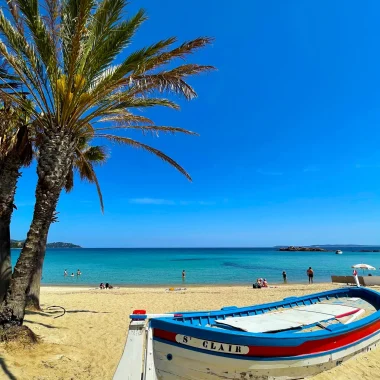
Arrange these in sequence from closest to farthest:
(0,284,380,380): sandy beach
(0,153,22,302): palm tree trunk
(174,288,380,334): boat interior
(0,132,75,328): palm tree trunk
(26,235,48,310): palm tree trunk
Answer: (0,284,380,380): sandy beach < (174,288,380,334): boat interior < (0,132,75,328): palm tree trunk < (0,153,22,302): palm tree trunk < (26,235,48,310): palm tree trunk

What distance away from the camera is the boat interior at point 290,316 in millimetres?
4988

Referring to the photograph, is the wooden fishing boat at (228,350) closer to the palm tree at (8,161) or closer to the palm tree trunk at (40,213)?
the palm tree trunk at (40,213)

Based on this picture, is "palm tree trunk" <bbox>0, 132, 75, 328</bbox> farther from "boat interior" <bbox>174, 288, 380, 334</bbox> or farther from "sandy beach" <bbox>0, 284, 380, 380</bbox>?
"boat interior" <bbox>174, 288, 380, 334</bbox>

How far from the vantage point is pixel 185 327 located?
3939mm

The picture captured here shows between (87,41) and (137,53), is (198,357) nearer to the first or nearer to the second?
(137,53)

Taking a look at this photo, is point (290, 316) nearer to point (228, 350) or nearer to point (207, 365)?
point (228, 350)

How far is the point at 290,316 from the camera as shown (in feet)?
19.6

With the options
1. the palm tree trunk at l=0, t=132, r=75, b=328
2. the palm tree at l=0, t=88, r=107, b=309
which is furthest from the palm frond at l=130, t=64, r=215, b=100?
the palm tree at l=0, t=88, r=107, b=309

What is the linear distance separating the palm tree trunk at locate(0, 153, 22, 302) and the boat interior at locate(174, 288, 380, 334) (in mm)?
5161

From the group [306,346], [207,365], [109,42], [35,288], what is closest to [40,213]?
[109,42]

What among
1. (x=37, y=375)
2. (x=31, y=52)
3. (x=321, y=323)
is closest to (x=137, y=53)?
(x=31, y=52)

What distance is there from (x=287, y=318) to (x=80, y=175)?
34.0 ft

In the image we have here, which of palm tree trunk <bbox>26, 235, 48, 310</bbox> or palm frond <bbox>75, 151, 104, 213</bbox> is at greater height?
palm frond <bbox>75, 151, 104, 213</bbox>

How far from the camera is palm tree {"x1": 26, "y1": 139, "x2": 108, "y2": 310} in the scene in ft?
31.7
